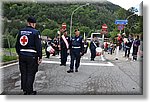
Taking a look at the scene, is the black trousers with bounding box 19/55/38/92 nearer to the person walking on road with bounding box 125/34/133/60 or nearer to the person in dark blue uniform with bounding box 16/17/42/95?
the person in dark blue uniform with bounding box 16/17/42/95

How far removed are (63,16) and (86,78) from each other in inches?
32.1

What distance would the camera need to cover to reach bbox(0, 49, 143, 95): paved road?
3.42 meters

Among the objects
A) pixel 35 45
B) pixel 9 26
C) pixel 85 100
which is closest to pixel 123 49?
pixel 85 100

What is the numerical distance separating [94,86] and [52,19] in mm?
965

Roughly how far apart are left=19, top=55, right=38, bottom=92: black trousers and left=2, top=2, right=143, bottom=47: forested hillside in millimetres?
361

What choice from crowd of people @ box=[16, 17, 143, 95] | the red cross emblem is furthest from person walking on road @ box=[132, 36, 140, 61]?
the red cross emblem

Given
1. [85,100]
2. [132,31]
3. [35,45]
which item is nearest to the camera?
[35,45]

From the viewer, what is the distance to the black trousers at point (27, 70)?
3221 mm

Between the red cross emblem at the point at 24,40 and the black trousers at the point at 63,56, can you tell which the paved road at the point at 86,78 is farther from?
the red cross emblem at the point at 24,40

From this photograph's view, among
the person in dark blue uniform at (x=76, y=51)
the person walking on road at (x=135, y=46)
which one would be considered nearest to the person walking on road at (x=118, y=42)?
the person walking on road at (x=135, y=46)

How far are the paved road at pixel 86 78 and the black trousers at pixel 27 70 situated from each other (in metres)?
0.09

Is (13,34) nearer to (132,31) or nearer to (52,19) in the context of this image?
(52,19)

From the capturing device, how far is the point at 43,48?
3418 mm

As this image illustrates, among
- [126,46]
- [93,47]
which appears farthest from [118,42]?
[93,47]
